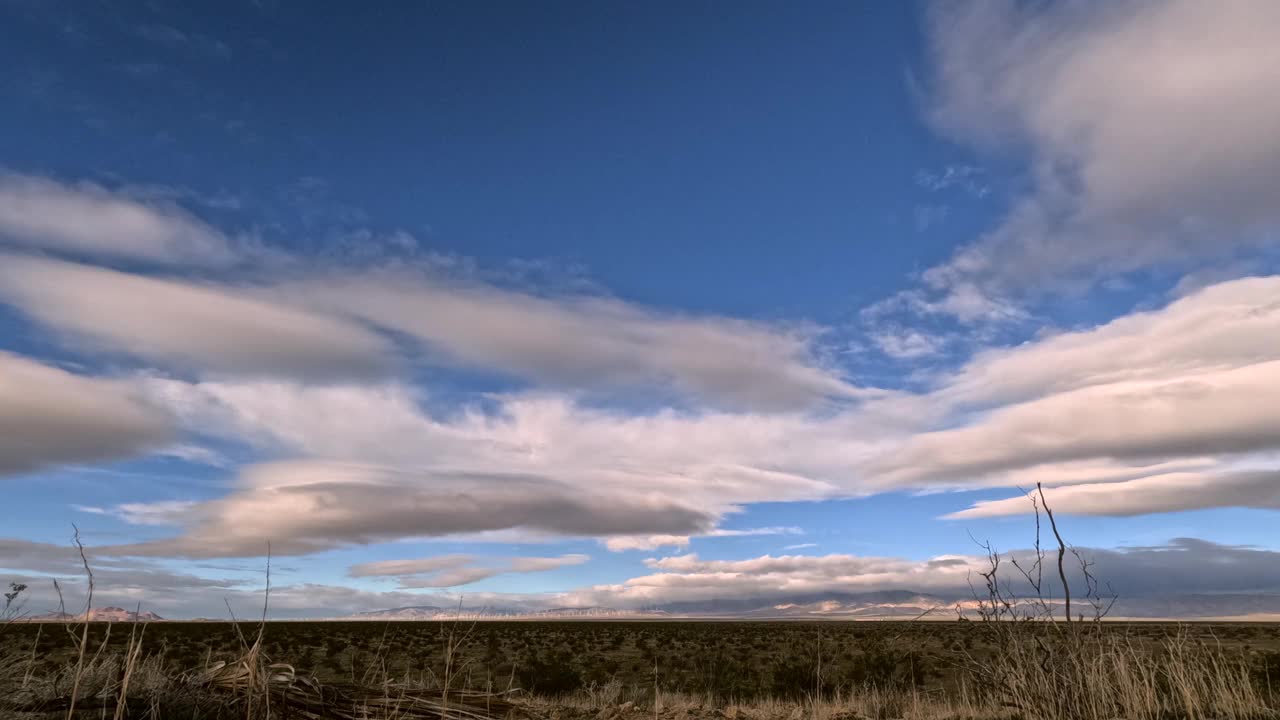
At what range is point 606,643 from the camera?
63.3 metres

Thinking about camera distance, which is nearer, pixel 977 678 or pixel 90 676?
pixel 90 676

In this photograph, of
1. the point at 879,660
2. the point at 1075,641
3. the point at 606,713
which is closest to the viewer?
the point at 1075,641

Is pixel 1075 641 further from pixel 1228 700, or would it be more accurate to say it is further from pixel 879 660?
pixel 879 660

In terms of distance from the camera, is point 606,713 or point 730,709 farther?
point 730,709

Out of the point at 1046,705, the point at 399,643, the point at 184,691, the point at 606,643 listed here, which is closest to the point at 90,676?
the point at 184,691

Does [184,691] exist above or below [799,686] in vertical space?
above

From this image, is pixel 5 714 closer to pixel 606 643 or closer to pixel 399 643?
pixel 399 643

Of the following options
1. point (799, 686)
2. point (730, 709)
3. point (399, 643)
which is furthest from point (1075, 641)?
point (399, 643)

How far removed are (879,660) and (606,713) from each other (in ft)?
75.3

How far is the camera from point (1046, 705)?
799 cm

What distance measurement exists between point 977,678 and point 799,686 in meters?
16.0

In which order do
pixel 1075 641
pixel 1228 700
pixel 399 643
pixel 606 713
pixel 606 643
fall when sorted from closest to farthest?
pixel 1075 641 < pixel 1228 700 < pixel 606 713 < pixel 399 643 < pixel 606 643

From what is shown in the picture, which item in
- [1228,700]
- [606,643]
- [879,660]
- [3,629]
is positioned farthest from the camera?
[606,643]

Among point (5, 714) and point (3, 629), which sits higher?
point (3, 629)
